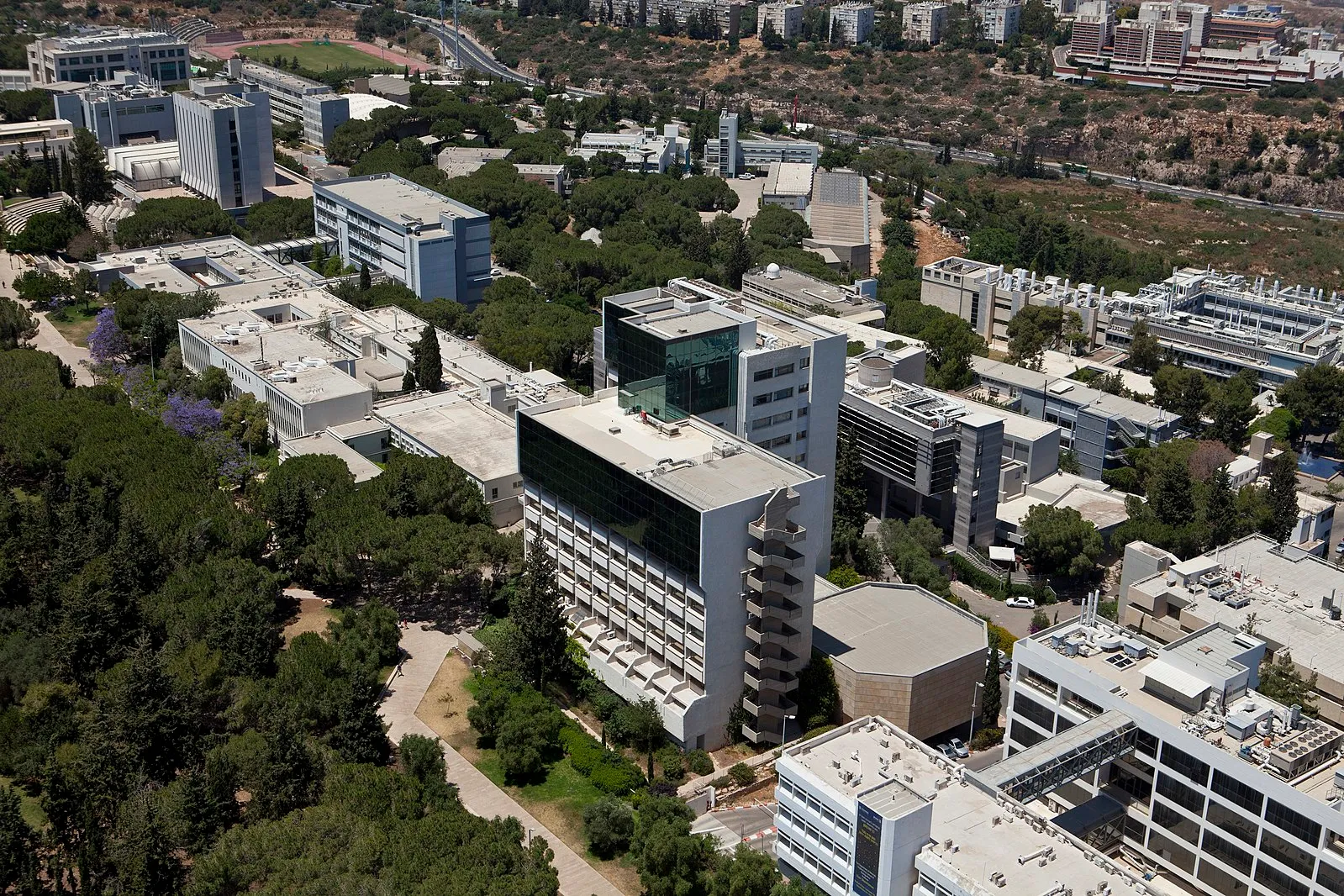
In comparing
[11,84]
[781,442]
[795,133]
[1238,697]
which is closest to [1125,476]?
[781,442]

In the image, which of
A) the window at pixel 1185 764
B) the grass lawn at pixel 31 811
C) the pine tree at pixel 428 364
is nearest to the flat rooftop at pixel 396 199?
the pine tree at pixel 428 364

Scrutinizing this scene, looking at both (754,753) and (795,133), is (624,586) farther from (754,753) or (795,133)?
(795,133)

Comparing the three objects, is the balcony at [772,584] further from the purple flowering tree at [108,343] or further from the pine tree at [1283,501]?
the purple flowering tree at [108,343]

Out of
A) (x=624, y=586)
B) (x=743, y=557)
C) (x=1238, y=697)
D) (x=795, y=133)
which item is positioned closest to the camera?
(x=1238, y=697)

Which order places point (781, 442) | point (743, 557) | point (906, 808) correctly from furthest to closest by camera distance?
point (781, 442) < point (743, 557) < point (906, 808)

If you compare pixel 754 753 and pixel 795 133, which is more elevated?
pixel 795 133

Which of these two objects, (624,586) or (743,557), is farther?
(624,586)
